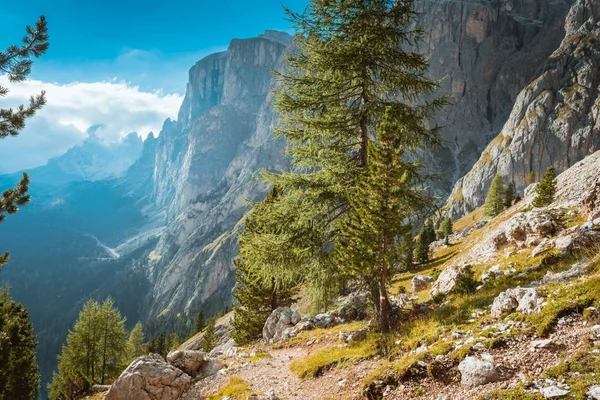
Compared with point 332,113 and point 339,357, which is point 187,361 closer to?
point 339,357

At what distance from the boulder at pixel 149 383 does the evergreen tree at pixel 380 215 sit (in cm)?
910

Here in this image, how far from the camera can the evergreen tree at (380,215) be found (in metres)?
10.6

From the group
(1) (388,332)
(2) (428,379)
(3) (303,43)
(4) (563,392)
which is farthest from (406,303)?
(3) (303,43)

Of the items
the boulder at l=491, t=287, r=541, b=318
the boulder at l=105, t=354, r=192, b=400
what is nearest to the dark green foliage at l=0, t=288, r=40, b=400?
the boulder at l=105, t=354, r=192, b=400

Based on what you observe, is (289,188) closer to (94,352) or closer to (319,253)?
(319,253)

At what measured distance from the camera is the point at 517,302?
8.71 meters

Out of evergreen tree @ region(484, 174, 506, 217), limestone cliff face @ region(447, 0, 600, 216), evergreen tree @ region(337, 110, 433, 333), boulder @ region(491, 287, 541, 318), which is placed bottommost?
boulder @ region(491, 287, 541, 318)

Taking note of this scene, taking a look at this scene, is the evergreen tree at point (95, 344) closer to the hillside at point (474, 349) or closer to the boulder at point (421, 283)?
the hillside at point (474, 349)

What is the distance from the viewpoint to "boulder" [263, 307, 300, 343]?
21341 mm

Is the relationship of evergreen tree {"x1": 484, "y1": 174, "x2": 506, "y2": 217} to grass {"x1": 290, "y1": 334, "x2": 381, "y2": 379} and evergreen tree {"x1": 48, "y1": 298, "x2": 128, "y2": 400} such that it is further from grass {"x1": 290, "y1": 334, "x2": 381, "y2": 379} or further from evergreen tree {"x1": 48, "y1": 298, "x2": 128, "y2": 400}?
evergreen tree {"x1": 48, "y1": 298, "x2": 128, "y2": 400}

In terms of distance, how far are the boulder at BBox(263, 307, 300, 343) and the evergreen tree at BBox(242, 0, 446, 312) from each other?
8872 millimetres

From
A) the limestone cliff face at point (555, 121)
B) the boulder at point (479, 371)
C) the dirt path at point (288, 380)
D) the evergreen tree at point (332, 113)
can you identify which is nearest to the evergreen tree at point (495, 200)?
the limestone cliff face at point (555, 121)

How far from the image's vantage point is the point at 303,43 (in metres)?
13.3

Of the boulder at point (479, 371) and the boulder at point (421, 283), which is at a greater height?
the boulder at point (479, 371)
